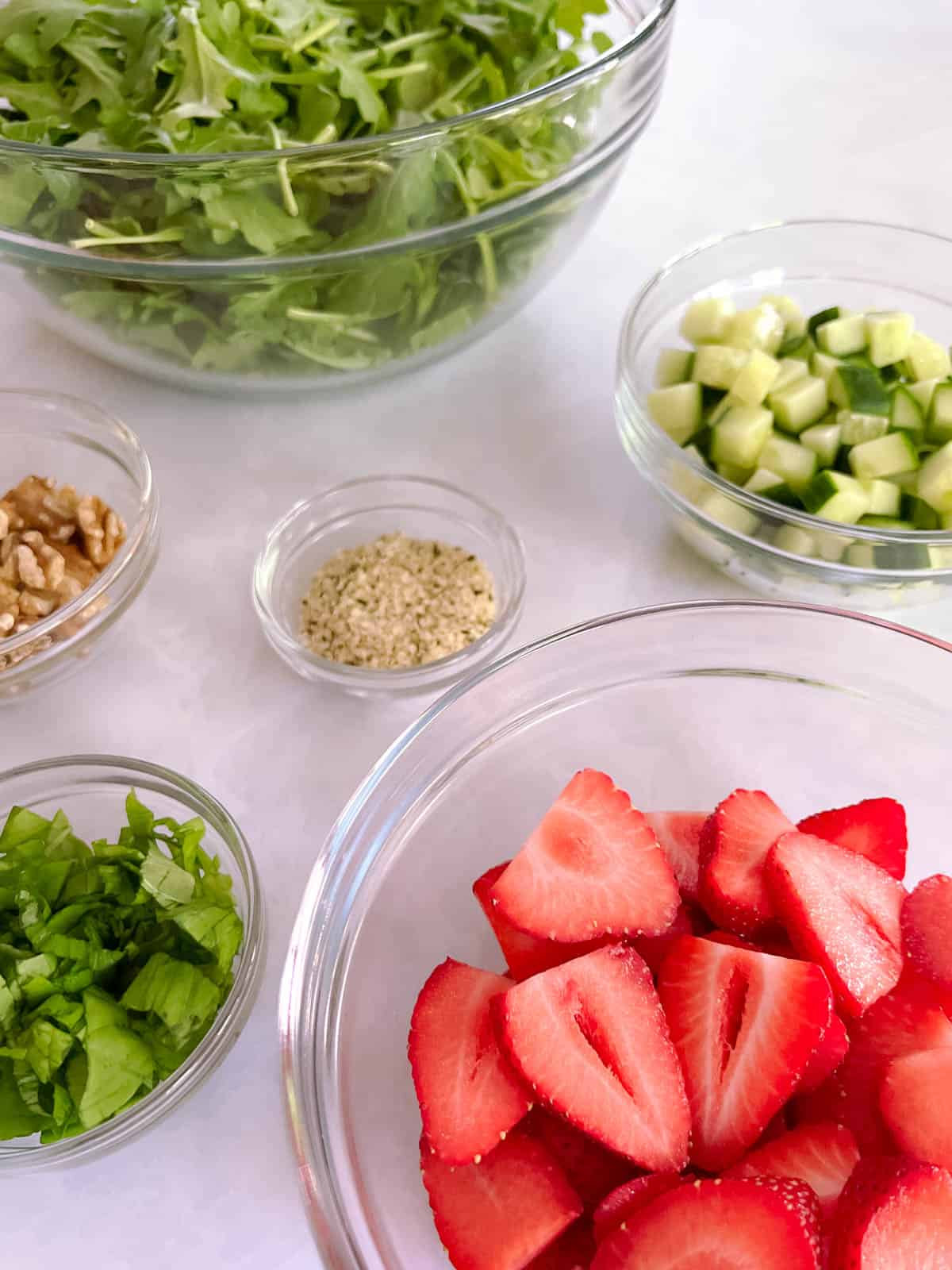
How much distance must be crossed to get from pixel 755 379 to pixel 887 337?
16cm

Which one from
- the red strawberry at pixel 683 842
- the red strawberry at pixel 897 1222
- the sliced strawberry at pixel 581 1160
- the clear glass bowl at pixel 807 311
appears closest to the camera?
the red strawberry at pixel 897 1222

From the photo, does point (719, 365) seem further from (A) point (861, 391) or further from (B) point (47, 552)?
(B) point (47, 552)

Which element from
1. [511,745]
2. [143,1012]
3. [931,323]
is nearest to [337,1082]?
[143,1012]

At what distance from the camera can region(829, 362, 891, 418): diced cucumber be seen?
42.1 inches

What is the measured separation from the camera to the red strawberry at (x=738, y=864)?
0.81m

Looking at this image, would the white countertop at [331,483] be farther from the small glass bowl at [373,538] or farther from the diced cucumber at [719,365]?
the diced cucumber at [719,365]

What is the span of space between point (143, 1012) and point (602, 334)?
3.15 ft

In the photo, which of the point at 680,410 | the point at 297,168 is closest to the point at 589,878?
the point at 680,410

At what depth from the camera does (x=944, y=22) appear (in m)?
1.78

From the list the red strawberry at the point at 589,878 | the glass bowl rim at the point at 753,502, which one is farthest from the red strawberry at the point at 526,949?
the glass bowl rim at the point at 753,502

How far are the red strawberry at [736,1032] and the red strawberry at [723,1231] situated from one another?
0.19 ft

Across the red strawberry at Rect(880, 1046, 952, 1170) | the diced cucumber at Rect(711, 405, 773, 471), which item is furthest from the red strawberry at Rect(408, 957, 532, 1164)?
the diced cucumber at Rect(711, 405, 773, 471)

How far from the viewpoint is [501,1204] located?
27.9 inches

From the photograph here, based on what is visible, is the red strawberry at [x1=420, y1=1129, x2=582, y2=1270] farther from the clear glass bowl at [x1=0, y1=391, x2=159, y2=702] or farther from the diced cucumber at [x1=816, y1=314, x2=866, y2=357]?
the diced cucumber at [x1=816, y1=314, x2=866, y2=357]
